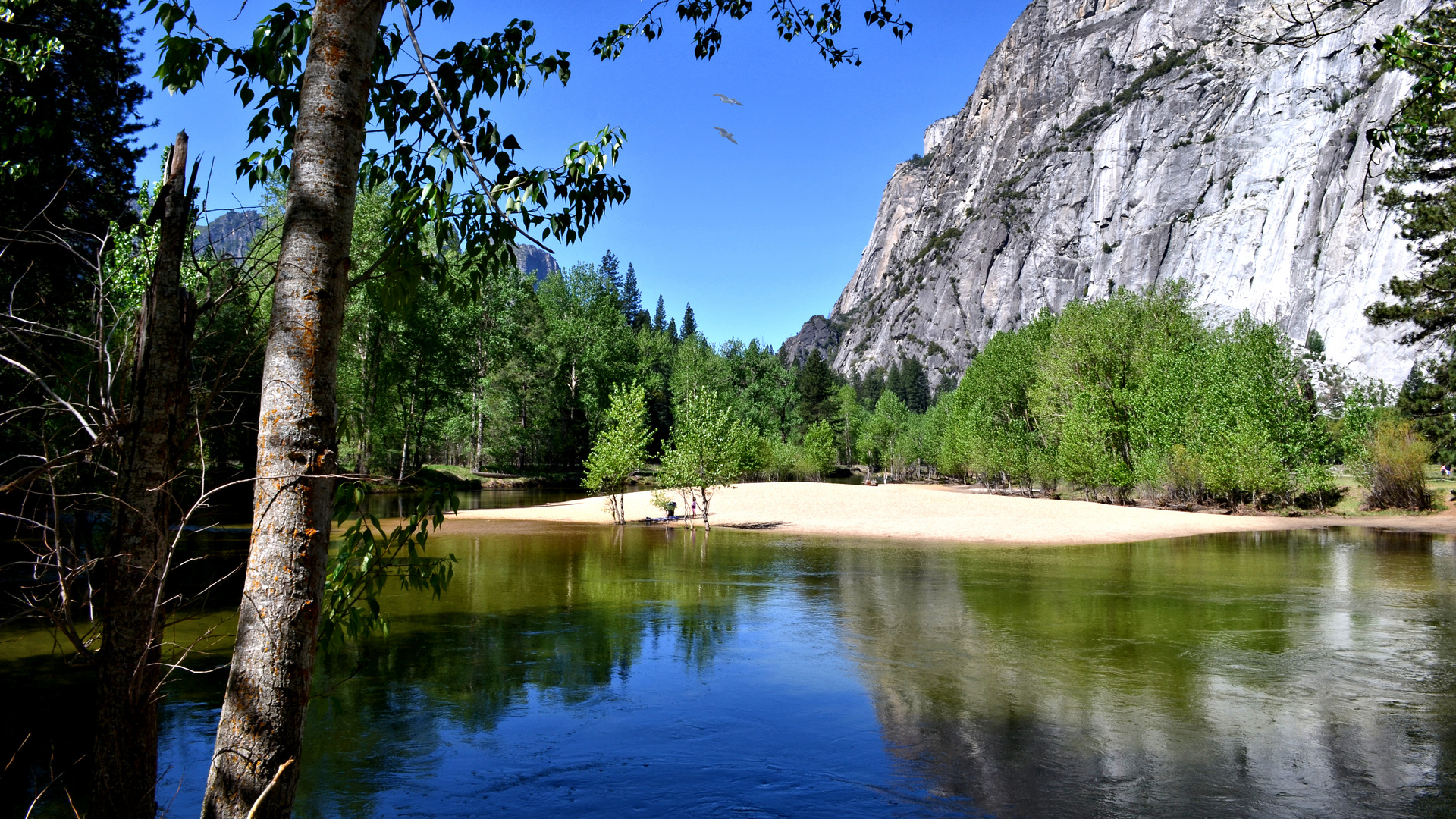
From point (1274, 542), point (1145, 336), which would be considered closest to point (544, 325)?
point (1145, 336)

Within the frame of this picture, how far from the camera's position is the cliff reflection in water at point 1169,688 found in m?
6.70

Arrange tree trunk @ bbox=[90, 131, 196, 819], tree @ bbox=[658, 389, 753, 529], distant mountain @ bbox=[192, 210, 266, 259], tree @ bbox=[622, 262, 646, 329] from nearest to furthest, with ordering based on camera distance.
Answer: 1. tree trunk @ bbox=[90, 131, 196, 819]
2. distant mountain @ bbox=[192, 210, 266, 259]
3. tree @ bbox=[658, 389, 753, 529]
4. tree @ bbox=[622, 262, 646, 329]

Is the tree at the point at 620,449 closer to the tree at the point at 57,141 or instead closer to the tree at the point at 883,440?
the tree at the point at 57,141

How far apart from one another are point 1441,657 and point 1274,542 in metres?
17.4

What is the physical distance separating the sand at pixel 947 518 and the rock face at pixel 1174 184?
17.9m

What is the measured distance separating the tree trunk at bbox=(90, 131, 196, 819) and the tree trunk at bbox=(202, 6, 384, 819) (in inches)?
35.3

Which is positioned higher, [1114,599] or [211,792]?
[211,792]

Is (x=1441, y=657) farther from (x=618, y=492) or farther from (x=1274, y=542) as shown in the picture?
(x=618, y=492)

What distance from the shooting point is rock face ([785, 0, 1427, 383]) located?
268 ft

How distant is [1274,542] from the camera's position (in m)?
26.2

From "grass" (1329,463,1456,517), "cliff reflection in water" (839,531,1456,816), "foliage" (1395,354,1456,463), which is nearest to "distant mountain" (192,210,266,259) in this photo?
"cliff reflection in water" (839,531,1456,816)

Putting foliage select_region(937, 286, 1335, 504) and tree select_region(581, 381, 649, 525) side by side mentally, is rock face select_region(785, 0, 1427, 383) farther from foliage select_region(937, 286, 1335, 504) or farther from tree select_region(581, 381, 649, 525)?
tree select_region(581, 381, 649, 525)

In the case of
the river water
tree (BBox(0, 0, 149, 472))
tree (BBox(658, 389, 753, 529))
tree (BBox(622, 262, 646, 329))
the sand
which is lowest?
the river water

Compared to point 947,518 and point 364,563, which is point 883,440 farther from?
point 364,563
